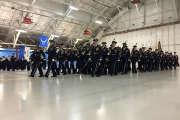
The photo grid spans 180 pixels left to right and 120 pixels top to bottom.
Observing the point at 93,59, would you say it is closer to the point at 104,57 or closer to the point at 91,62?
the point at 91,62

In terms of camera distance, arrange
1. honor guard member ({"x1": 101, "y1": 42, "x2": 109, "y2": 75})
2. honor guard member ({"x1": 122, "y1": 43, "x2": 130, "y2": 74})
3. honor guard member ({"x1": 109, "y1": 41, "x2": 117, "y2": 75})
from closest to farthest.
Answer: honor guard member ({"x1": 101, "y1": 42, "x2": 109, "y2": 75}), honor guard member ({"x1": 109, "y1": 41, "x2": 117, "y2": 75}), honor guard member ({"x1": 122, "y1": 43, "x2": 130, "y2": 74})

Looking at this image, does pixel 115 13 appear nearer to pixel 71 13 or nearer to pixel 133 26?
pixel 133 26

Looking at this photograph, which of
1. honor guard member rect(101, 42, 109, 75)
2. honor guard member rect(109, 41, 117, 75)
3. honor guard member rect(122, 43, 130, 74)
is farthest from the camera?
honor guard member rect(122, 43, 130, 74)

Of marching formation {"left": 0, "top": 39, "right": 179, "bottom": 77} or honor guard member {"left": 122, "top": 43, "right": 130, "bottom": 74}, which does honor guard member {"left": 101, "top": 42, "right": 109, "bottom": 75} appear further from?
honor guard member {"left": 122, "top": 43, "right": 130, "bottom": 74}

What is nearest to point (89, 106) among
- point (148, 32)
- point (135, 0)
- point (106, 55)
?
point (106, 55)

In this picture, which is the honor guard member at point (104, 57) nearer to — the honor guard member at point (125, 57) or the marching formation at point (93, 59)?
the marching formation at point (93, 59)

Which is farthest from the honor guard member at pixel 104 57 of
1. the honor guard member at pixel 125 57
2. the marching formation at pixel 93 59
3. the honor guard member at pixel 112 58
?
the honor guard member at pixel 125 57

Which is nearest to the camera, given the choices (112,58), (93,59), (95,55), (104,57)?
(95,55)

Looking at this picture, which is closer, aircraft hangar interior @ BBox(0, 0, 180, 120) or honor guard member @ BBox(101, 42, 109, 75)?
aircraft hangar interior @ BBox(0, 0, 180, 120)

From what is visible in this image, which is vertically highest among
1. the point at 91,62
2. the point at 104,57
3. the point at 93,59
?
the point at 104,57

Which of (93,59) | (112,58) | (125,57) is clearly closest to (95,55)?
(93,59)

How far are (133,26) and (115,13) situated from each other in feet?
11.0

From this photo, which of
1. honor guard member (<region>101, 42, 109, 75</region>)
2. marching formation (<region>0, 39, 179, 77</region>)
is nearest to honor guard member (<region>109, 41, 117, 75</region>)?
marching formation (<region>0, 39, 179, 77</region>)

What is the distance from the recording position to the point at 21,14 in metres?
13.9
